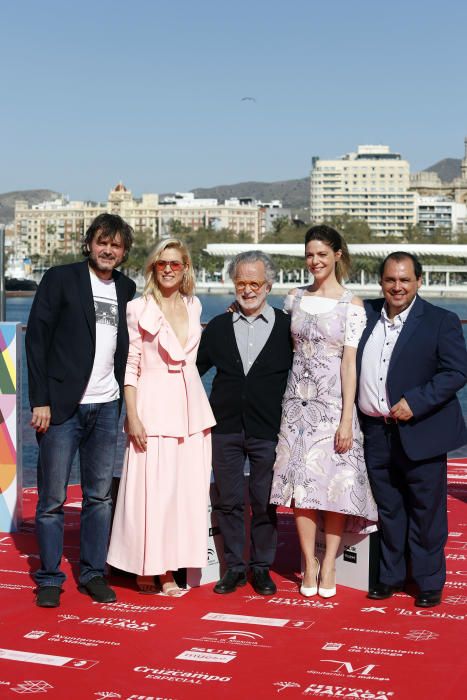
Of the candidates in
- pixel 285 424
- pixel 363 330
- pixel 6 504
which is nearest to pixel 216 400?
pixel 285 424

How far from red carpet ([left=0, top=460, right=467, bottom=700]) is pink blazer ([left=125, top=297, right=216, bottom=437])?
1.95 feet

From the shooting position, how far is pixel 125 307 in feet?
13.1

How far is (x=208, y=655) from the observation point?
330 cm

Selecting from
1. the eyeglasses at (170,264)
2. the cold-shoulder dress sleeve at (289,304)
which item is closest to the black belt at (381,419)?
the cold-shoulder dress sleeve at (289,304)

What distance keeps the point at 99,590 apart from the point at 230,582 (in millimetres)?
456

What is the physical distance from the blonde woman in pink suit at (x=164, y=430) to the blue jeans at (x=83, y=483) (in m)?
0.07

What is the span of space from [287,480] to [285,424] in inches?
7.4

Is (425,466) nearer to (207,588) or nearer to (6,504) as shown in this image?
(207,588)

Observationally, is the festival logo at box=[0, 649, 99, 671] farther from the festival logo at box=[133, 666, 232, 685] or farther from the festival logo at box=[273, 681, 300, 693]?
the festival logo at box=[273, 681, 300, 693]

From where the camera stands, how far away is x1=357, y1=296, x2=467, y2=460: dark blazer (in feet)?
12.5

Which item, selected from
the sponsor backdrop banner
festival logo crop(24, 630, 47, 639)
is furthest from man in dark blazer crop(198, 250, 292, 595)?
the sponsor backdrop banner

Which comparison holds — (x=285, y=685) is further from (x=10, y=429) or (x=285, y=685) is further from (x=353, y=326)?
(x=10, y=429)

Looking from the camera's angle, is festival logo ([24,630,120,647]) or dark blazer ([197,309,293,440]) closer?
festival logo ([24,630,120,647])

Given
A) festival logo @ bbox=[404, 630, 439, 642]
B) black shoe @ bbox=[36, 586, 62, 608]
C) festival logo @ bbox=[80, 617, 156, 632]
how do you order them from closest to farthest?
1. festival logo @ bbox=[404, 630, 439, 642]
2. festival logo @ bbox=[80, 617, 156, 632]
3. black shoe @ bbox=[36, 586, 62, 608]
